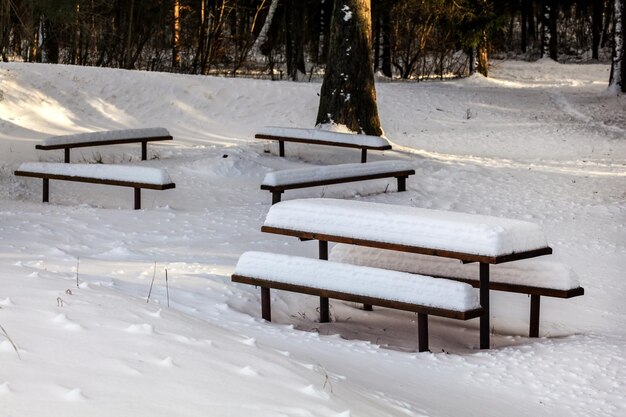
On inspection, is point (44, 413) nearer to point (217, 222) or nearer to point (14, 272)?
point (14, 272)

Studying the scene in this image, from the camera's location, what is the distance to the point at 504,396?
5.08 meters

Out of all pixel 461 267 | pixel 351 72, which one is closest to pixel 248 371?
pixel 461 267

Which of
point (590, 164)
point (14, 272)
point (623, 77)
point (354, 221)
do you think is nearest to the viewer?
point (14, 272)

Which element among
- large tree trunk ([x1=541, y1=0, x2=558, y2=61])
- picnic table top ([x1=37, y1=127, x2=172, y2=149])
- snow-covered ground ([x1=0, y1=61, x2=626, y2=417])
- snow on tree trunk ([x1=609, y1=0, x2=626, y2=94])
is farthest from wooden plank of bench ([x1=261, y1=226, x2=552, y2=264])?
large tree trunk ([x1=541, y1=0, x2=558, y2=61])

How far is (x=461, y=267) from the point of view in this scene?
7020 millimetres

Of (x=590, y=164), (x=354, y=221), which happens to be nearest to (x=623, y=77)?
(x=590, y=164)

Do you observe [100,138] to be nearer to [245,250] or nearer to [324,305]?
[245,250]

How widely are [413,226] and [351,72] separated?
29.6ft

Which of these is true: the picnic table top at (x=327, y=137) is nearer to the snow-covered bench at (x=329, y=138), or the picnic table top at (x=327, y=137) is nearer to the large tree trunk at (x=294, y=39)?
the snow-covered bench at (x=329, y=138)

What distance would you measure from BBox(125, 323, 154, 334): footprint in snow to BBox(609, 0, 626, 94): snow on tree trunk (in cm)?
2091

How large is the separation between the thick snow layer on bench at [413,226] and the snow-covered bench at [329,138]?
20.1 ft

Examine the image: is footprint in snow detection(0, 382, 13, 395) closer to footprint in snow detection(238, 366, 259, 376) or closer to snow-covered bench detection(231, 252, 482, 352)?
footprint in snow detection(238, 366, 259, 376)

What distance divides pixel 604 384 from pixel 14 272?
304cm

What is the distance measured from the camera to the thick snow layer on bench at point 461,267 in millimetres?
6461
